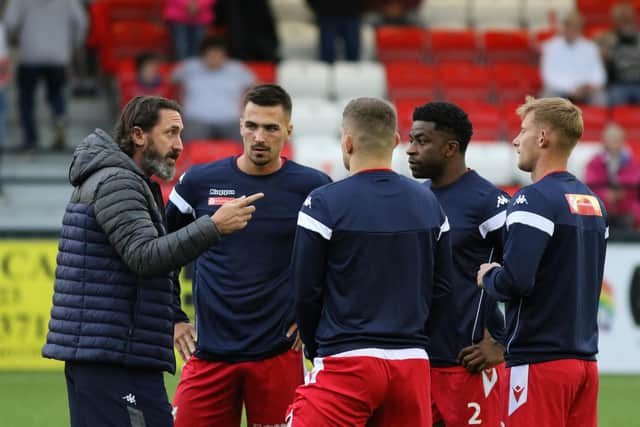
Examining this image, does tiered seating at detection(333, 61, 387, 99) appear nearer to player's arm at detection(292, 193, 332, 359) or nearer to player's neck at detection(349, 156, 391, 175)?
player's neck at detection(349, 156, 391, 175)

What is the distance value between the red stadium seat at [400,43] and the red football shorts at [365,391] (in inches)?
485

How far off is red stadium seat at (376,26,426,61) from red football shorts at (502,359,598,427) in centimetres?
1205

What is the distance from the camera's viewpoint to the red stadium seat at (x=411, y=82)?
660 inches

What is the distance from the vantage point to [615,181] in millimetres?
14242

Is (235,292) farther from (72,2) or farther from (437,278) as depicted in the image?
(72,2)

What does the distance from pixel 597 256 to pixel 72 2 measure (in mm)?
10380

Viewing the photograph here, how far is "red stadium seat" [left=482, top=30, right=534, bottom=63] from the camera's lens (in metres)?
17.8

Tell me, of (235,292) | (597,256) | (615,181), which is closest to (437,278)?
(597,256)

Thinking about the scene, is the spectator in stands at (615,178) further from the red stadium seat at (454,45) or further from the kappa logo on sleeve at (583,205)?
the kappa logo on sleeve at (583,205)

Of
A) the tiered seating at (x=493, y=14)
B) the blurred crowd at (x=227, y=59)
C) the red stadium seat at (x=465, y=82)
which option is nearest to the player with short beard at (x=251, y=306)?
the blurred crowd at (x=227, y=59)

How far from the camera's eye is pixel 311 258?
219 inches

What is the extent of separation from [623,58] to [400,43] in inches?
117

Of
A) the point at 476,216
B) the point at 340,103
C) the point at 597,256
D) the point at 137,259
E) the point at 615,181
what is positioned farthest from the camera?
the point at 340,103

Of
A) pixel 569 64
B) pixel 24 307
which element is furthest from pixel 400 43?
pixel 24 307
